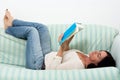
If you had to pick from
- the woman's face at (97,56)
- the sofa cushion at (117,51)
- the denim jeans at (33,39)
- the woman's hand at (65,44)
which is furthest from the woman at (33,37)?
the sofa cushion at (117,51)

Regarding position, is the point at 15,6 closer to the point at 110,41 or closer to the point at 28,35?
the point at 28,35

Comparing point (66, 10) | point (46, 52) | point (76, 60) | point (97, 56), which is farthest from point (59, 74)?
point (66, 10)

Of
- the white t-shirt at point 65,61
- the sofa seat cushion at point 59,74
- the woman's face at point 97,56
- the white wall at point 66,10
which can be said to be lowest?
the white t-shirt at point 65,61

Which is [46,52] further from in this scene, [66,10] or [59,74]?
[59,74]

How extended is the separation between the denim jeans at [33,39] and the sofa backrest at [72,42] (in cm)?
6

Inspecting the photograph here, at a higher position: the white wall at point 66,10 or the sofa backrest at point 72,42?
the white wall at point 66,10

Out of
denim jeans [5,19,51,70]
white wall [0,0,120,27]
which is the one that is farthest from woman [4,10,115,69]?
white wall [0,0,120,27]

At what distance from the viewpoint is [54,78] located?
3.90ft

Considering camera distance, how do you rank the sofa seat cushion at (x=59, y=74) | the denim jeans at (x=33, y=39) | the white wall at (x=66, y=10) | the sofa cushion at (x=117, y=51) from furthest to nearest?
the white wall at (x=66, y=10)
the denim jeans at (x=33, y=39)
the sofa cushion at (x=117, y=51)
the sofa seat cushion at (x=59, y=74)

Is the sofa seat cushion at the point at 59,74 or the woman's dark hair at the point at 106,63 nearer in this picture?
the sofa seat cushion at the point at 59,74

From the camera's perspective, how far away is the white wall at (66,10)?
2.05m

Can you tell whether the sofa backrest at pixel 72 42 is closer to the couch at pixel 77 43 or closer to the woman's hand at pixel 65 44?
the couch at pixel 77 43

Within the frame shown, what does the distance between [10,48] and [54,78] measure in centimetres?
71

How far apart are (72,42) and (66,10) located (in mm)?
363
